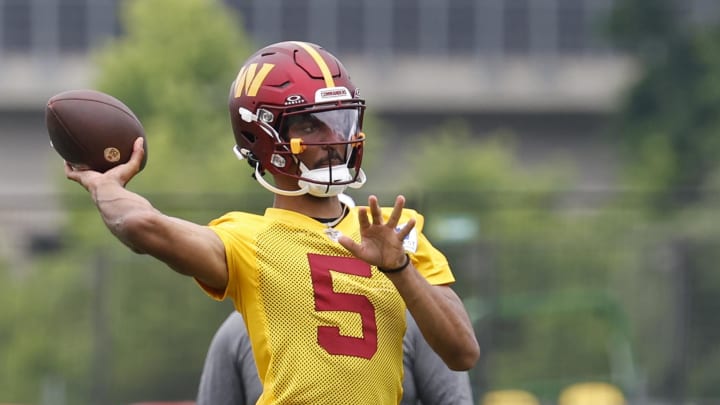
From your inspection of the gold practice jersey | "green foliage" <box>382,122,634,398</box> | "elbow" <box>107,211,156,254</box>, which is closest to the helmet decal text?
the gold practice jersey

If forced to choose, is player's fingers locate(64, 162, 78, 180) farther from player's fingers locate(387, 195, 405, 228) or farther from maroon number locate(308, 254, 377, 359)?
player's fingers locate(387, 195, 405, 228)

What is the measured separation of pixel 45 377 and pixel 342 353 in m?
10.1

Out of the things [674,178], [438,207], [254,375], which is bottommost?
[674,178]

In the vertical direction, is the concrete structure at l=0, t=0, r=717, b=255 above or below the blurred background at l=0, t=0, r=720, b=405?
below

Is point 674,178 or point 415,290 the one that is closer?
point 415,290

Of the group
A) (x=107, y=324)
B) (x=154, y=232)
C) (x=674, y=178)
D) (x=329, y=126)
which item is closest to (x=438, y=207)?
(x=107, y=324)

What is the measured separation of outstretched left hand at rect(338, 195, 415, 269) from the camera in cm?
418

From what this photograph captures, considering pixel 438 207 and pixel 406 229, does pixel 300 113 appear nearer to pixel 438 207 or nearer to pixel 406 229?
pixel 406 229

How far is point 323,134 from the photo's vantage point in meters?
4.49

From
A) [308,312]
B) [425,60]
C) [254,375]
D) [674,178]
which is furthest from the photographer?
Result: [425,60]

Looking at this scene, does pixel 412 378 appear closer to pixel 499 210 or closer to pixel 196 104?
pixel 499 210

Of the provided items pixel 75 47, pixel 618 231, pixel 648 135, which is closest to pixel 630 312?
pixel 618 231

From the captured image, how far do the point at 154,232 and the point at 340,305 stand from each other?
23.3 inches

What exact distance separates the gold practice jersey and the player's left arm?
0.14 m
